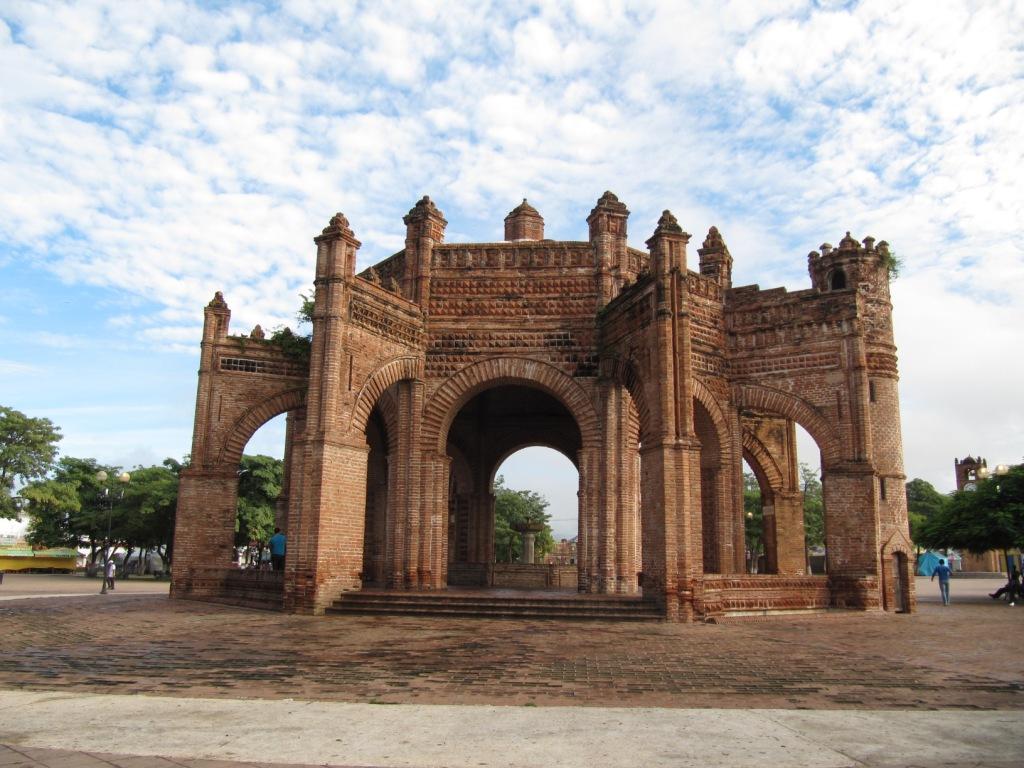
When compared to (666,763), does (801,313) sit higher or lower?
higher

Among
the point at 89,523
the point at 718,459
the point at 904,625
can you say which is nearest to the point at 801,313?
the point at 718,459

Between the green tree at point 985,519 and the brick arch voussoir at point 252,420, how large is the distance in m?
20.0

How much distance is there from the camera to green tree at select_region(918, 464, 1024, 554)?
917 inches

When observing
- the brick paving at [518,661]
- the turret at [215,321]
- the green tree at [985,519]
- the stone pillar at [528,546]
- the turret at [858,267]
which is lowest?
the brick paving at [518,661]

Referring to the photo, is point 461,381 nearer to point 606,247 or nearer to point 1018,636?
point 606,247

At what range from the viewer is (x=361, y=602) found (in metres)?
14.6

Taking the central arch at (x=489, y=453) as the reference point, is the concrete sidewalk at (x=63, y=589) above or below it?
below

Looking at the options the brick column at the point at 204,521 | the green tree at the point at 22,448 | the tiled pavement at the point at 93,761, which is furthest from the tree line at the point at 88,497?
the tiled pavement at the point at 93,761

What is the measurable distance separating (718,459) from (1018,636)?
264 inches

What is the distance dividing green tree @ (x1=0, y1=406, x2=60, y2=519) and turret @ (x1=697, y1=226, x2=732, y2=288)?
3321cm

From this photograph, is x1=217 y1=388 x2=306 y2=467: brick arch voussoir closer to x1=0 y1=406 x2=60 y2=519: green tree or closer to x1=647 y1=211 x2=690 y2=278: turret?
x1=647 y1=211 x2=690 y2=278: turret

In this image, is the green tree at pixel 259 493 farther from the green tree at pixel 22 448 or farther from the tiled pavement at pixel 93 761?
the tiled pavement at pixel 93 761

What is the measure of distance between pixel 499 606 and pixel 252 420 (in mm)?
7753

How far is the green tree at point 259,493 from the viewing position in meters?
36.9
